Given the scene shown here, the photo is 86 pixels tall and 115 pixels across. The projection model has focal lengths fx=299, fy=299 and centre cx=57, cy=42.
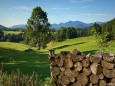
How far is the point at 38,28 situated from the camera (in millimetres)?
73438

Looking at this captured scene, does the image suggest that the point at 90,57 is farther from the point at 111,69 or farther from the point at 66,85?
the point at 66,85

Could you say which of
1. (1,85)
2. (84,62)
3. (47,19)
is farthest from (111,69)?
(47,19)

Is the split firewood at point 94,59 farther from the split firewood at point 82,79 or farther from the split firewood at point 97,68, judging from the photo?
the split firewood at point 82,79

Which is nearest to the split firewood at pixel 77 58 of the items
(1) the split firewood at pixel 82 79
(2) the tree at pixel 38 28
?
(1) the split firewood at pixel 82 79

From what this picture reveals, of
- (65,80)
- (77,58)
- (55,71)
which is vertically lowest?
(65,80)

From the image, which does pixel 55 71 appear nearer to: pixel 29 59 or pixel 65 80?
pixel 65 80

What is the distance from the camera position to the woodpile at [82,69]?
12445mm

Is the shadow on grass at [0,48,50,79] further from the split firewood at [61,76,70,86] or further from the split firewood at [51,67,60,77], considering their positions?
the split firewood at [61,76,70,86]

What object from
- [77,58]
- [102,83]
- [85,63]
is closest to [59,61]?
[77,58]

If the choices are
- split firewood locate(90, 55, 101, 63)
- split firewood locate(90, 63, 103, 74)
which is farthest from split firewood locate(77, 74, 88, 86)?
split firewood locate(90, 55, 101, 63)

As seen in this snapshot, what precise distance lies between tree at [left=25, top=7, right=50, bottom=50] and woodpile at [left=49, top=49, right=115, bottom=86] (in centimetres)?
5735

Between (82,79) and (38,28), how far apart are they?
199 feet

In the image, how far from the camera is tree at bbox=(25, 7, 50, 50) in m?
72.2

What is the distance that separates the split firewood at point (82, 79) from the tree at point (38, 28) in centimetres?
5840
